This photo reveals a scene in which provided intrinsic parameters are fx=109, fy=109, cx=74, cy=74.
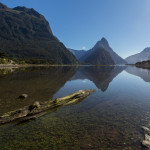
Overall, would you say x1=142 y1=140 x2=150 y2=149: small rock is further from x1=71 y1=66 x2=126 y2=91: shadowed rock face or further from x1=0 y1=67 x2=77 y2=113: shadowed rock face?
x1=71 y1=66 x2=126 y2=91: shadowed rock face

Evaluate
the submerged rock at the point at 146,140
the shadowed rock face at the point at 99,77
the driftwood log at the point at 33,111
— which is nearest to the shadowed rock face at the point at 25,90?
the driftwood log at the point at 33,111

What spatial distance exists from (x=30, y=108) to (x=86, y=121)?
7.07 m

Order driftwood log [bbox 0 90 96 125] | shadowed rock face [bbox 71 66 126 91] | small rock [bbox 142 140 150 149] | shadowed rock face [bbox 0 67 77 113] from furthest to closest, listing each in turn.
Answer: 1. shadowed rock face [bbox 71 66 126 91]
2. shadowed rock face [bbox 0 67 77 113]
3. driftwood log [bbox 0 90 96 125]
4. small rock [bbox 142 140 150 149]

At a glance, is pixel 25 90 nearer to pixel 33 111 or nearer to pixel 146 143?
pixel 33 111

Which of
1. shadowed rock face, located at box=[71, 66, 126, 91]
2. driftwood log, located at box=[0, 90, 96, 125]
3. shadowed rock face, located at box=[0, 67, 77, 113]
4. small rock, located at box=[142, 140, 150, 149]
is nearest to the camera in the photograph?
small rock, located at box=[142, 140, 150, 149]

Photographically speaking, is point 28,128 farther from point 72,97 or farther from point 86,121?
point 72,97

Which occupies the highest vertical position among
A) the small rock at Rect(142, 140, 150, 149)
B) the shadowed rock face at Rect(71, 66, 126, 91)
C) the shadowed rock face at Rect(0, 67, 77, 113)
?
the shadowed rock face at Rect(71, 66, 126, 91)

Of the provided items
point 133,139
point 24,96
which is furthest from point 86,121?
point 24,96

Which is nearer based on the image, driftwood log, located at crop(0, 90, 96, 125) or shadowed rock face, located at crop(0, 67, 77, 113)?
driftwood log, located at crop(0, 90, 96, 125)

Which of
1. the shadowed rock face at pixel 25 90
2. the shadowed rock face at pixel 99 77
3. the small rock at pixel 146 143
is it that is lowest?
the small rock at pixel 146 143

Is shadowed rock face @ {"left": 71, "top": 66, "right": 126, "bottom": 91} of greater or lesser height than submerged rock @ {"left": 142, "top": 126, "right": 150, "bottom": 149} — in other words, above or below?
above

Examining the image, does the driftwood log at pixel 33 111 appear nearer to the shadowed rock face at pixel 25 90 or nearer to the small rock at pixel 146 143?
the shadowed rock face at pixel 25 90

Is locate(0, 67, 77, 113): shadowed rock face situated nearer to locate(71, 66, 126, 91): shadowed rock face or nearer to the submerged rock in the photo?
locate(71, 66, 126, 91): shadowed rock face

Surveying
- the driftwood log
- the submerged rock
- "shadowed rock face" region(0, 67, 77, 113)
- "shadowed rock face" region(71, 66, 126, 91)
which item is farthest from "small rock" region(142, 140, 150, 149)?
"shadowed rock face" region(71, 66, 126, 91)
